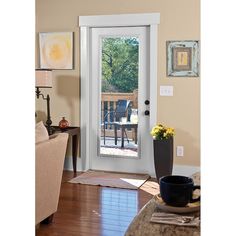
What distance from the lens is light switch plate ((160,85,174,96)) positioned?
5145 mm

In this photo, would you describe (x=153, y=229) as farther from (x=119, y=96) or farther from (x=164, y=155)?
(x=119, y=96)

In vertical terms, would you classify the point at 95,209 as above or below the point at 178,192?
below

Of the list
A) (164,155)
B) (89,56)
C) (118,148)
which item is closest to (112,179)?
(118,148)

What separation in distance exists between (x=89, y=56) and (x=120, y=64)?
A: 444mm

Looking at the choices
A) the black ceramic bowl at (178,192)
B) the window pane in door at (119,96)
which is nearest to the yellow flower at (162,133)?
the window pane in door at (119,96)

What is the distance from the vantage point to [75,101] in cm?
557

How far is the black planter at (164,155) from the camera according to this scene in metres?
4.71

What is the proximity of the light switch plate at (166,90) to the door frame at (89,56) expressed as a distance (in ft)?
0.29

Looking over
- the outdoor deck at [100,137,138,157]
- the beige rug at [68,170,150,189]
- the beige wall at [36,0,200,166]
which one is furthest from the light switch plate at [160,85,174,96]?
the beige rug at [68,170,150,189]

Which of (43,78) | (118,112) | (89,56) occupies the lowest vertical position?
(118,112)

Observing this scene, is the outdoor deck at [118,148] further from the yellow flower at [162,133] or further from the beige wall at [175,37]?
the yellow flower at [162,133]

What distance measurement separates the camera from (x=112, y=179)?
5113mm
